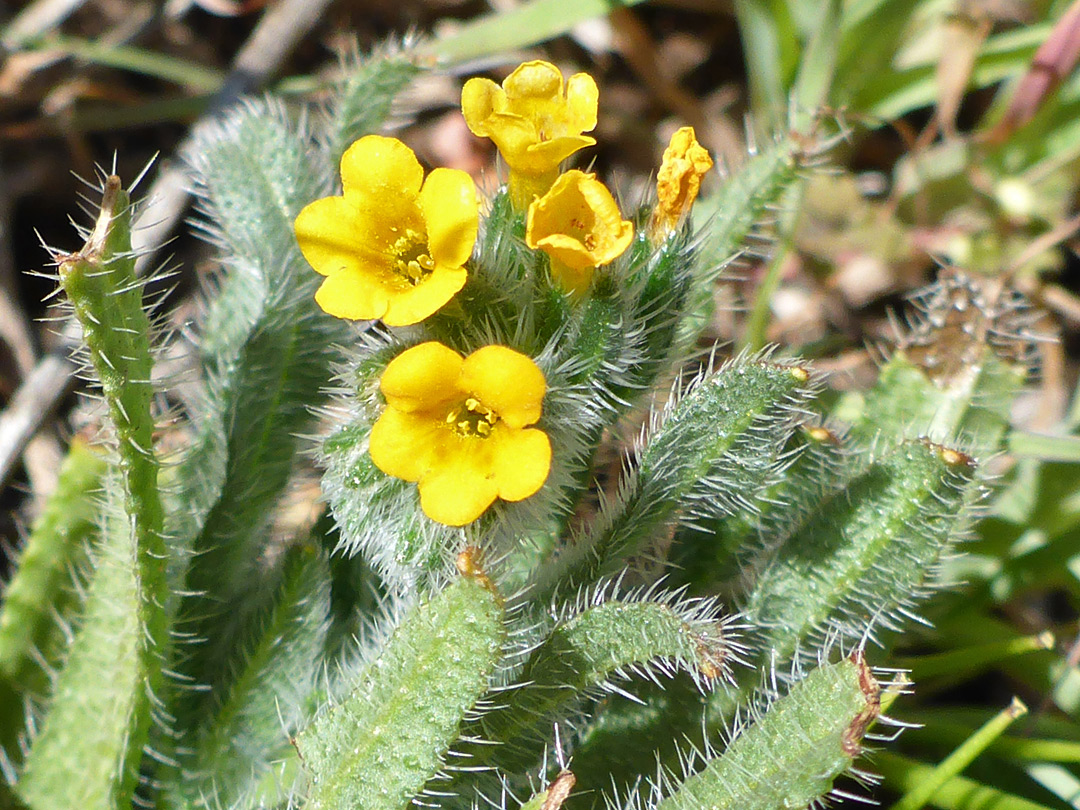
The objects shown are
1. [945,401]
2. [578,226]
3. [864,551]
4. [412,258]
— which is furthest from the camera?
[945,401]

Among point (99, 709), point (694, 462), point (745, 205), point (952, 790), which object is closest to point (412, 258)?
point (694, 462)

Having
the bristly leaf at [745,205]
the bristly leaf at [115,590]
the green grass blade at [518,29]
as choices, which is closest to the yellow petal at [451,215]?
the bristly leaf at [115,590]

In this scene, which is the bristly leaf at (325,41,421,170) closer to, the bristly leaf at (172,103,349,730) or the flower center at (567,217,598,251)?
the bristly leaf at (172,103,349,730)

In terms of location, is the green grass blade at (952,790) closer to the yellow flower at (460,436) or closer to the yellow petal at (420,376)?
the yellow flower at (460,436)

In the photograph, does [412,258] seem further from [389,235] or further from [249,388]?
[249,388]

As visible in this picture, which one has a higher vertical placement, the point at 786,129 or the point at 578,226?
the point at 578,226

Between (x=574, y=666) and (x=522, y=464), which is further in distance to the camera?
(x=574, y=666)

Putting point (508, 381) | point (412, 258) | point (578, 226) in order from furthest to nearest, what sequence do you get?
1. point (412, 258)
2. point (578, 226)
3. point (508, 381)
